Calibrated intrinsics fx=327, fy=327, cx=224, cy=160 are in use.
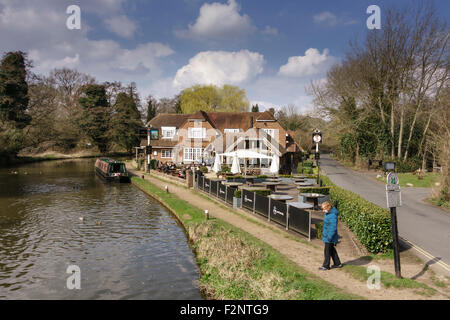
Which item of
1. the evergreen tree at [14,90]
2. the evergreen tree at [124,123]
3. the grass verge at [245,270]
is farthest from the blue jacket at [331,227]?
the evergreen tree at [124,123]

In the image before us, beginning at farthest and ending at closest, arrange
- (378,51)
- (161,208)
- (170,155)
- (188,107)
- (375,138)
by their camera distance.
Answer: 1. (188,107)
2. (170,155)
3. (375,138)
4. (378,51)
5. (161,208)

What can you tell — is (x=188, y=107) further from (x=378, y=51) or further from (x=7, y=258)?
(x=7, y=258)

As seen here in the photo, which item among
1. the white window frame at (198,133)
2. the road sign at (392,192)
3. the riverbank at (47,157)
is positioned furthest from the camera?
the riverbank at (47,157)

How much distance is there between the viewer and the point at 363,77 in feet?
138

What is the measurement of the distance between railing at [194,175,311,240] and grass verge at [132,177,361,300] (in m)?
1.93

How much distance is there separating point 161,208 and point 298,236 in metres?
11.5

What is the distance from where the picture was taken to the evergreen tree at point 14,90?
53969 mm

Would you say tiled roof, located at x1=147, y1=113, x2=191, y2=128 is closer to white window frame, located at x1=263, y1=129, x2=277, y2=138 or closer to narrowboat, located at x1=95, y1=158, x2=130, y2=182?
white window frame, located at x1=263, y1=129, x2=277, y2=138

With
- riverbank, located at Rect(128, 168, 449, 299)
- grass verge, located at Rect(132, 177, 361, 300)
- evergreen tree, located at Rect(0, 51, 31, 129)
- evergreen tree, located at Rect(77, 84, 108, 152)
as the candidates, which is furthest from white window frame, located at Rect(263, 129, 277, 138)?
evergreen tree, located at Rect(0, 51, 31, 129)

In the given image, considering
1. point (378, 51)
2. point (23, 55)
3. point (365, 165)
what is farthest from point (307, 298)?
point (23, 55)

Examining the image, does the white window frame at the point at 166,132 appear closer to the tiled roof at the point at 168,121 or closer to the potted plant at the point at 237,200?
the tiled roof at the point at 168,121

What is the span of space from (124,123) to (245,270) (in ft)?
214

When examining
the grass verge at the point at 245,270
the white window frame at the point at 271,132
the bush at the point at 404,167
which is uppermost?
the white window frame at the point at 271,132

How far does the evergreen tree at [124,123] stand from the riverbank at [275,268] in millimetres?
58149
